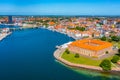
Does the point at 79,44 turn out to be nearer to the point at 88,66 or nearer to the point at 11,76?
the point at 88,66

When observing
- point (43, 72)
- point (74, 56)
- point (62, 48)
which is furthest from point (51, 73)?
point (62, 48)

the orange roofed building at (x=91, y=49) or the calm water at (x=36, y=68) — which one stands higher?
the orange roofed building at (x=91, y=49)

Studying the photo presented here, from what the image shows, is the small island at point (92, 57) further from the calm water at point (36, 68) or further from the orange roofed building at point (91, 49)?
the calm water at point (36, 68)

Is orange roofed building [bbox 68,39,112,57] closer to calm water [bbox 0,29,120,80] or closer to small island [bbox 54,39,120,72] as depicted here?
small island [bbox 54,39,120,72]

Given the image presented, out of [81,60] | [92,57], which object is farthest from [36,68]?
[92,57]

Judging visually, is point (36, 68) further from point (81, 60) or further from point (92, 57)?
point (92, 57)

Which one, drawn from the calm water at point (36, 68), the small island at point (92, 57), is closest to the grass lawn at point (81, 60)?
the small island at point (92, 57)

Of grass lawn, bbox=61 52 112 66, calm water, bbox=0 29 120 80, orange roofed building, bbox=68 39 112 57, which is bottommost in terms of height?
calm water, bbox=0 29 120 80

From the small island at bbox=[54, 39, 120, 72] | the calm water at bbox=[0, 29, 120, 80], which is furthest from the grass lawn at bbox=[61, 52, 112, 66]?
the calm water at bbox=[0, 29, 120, 80]
